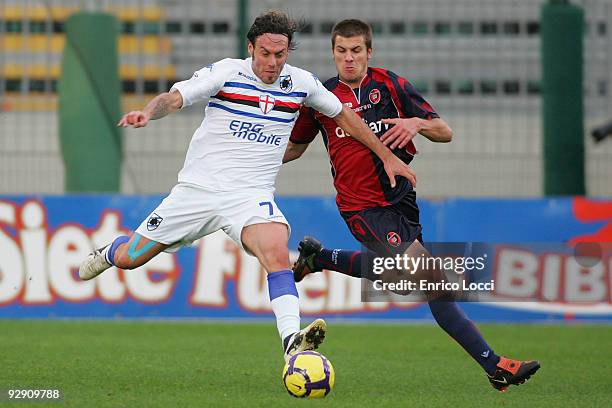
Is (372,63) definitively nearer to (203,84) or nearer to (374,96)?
(374,96)

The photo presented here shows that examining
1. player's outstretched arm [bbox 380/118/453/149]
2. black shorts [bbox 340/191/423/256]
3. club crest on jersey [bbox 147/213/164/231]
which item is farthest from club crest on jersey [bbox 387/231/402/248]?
club crest on jersey [bbox 147/213/164/231]

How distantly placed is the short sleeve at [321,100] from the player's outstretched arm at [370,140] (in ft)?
0.25

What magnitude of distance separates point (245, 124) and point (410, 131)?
101 centimetres

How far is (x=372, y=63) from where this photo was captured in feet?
43.2

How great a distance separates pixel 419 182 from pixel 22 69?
14.5 feet

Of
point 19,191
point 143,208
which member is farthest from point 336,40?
point 19,191

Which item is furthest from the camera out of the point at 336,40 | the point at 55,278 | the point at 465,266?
the point at 55,278

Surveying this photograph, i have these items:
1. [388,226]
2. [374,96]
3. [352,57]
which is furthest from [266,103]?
[388,226]

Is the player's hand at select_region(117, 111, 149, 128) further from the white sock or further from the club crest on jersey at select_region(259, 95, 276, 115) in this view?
the white sock

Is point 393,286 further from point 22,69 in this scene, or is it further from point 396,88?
point 22,69

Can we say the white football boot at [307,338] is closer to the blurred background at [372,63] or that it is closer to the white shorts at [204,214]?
the white shorts at [204,214]

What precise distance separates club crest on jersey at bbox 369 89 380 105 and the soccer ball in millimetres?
1895

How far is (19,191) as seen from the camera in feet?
40.8

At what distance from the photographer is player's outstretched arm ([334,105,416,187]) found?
23.4 feet
